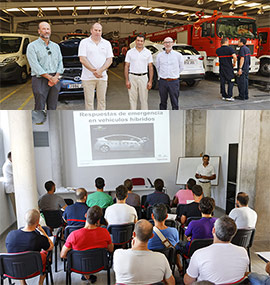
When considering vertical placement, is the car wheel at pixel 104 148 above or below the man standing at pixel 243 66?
below

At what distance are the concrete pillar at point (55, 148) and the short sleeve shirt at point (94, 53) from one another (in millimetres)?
3589

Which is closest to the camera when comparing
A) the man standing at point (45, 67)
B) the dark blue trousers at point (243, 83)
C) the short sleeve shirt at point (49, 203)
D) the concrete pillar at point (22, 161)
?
the man standing at point (45, 67)

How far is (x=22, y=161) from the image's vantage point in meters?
4.66

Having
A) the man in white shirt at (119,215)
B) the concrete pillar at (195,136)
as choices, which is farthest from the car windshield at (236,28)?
the concrete pillar at (195,136)

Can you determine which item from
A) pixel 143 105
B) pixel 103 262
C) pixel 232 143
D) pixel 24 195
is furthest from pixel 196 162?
pixel 103 262

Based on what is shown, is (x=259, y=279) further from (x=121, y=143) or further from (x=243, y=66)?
(x=121, y=143)

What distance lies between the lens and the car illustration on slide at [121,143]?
6480 millimetres

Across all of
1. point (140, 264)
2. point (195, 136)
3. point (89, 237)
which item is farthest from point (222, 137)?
point (140, 264)

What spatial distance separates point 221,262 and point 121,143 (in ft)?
14.5

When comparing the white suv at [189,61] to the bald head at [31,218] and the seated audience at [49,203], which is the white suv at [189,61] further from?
the seated audience at [49,203]

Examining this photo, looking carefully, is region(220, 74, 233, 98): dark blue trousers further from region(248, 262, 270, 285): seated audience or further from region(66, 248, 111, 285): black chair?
region(66, 248, 111, 285): black chair

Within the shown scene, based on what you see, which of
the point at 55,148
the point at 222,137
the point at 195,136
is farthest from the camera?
the point at 195,136

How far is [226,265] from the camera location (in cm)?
235

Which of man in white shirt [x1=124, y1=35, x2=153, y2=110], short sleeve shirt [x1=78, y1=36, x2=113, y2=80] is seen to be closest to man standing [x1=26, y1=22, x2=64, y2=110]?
short sleeve shirt [x1=78, y1=36, x2=113, y2=80]
